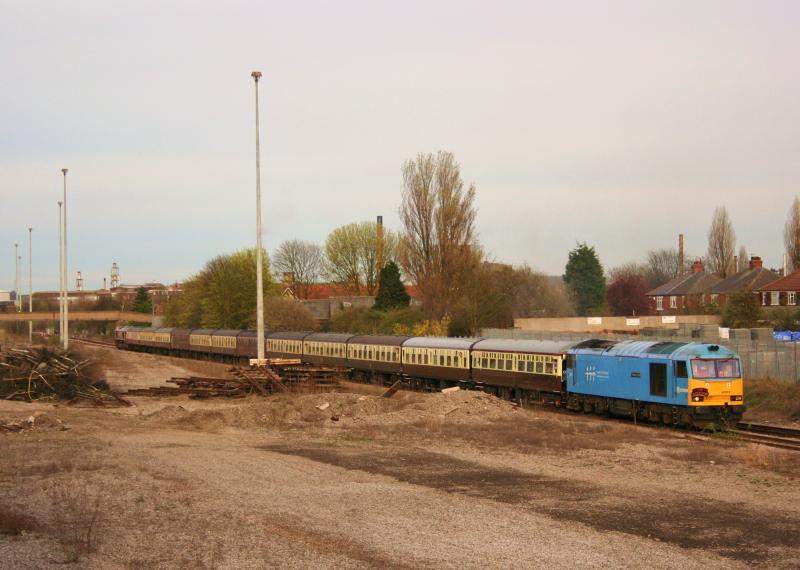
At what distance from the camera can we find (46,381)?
1569 inches

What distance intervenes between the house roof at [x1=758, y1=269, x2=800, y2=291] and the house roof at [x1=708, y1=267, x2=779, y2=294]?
4.47 metres

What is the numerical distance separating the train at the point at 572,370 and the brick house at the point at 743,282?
44727 mm

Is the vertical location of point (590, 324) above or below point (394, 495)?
above

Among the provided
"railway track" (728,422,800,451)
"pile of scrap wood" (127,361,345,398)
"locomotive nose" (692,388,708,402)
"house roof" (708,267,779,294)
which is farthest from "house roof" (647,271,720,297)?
"locomotive nose" (692,388,708,402)

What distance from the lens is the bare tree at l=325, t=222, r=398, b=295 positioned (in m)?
106

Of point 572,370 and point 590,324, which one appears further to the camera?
point 590,324

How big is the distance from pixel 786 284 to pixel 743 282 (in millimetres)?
10826

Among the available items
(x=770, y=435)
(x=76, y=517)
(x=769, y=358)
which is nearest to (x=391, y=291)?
(x=769, y=358)

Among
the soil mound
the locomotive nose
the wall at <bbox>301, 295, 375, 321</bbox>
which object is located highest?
the wall at <bbox>301, 295, 375, 321</bbox>

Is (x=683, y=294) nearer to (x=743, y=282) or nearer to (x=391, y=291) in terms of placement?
(x=743, y=282)

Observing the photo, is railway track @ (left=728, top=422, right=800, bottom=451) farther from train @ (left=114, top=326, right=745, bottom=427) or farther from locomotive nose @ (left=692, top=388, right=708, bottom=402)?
locomotive nose @ (left=692, top=388, right=708, bottom=402)

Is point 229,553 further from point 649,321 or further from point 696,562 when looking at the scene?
point 649,321

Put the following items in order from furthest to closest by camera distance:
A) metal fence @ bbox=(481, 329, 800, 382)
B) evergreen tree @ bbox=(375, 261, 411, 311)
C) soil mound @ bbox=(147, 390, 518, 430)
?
evergreen tree @ bbox=(375, 261, 411, 311) → metal fence @ bbox=(481, 329, 800, 382) → soil mound @ bbox=(147, 390, 518, 430)

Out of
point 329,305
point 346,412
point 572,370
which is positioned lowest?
point 346,412
